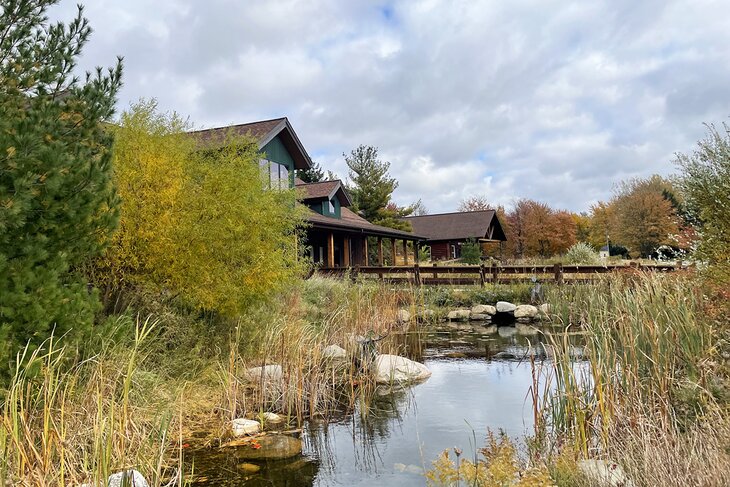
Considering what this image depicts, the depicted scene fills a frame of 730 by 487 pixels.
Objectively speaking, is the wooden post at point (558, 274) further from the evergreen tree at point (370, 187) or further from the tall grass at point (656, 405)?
the evergreen tree at point (370, 187)

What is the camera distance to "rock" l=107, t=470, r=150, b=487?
3316mm

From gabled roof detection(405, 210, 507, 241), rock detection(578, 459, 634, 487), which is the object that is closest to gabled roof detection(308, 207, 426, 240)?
gabled roof detection(405, 210, 507, 241)

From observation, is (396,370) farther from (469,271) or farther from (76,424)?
(469,271)

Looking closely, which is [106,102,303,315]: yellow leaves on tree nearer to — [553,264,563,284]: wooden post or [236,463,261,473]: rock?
[236,463,261,473]: rock

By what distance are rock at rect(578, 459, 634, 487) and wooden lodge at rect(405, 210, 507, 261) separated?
36.7m

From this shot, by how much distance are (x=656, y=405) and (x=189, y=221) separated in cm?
519

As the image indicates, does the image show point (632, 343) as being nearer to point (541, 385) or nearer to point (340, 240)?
point (541, 385)

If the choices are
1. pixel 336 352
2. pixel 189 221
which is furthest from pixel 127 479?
pixel 336 352

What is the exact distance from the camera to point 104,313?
6473 mm

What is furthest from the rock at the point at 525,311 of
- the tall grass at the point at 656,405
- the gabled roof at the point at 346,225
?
the tall grass at the point at 656,405

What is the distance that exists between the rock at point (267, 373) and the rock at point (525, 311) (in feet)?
31.8

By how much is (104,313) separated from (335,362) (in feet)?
10.2

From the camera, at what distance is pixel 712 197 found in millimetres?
5953

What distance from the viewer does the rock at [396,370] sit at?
316 inches
